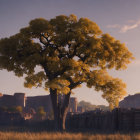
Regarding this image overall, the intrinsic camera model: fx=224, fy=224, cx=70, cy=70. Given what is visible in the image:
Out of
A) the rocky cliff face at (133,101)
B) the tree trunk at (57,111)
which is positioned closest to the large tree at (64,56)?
the tree trunk at (57,111)

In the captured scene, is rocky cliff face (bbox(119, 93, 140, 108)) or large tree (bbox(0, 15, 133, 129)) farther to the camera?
rocky cliff face (bbox(119, 93, 140, 108))

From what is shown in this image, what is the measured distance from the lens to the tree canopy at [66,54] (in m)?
18.5

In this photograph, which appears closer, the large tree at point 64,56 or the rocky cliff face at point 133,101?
the large tree at point 64,56

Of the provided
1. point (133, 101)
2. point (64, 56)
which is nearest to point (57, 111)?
point (64, 56)

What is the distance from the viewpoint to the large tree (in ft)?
60.9

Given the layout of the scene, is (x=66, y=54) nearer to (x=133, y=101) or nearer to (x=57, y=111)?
(x=57, y=111)

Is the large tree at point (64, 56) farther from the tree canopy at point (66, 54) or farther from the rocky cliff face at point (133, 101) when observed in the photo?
the rocky cliff face at point (133, 101)

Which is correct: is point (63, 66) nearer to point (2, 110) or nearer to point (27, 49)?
point (27, 49)

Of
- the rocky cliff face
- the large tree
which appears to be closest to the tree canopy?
the large tree

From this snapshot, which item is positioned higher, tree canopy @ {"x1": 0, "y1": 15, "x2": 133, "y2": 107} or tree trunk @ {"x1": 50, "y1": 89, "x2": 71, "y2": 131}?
tree canopy @ {"x1": 0, "y1": 15, "x2": 133, "y2": 107}

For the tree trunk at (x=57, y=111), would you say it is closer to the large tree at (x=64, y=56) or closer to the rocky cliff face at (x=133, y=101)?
the large tree at (x=64, y=56)

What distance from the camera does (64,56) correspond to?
20234mm

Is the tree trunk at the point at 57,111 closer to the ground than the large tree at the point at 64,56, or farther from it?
closer to the ground

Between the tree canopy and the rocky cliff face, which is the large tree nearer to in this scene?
the tree canopy
